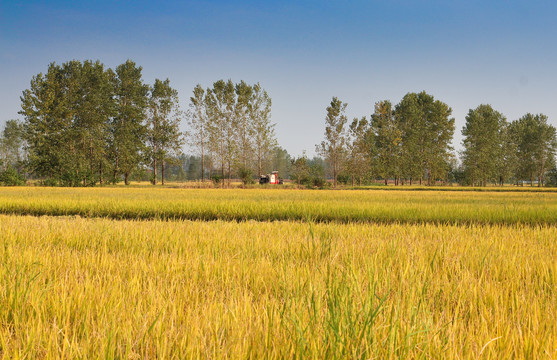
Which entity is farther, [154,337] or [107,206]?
[107,206]

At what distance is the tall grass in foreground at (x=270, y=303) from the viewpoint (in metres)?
1.15

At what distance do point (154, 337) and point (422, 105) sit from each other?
196 ft

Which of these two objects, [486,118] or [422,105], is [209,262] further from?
[486,118]

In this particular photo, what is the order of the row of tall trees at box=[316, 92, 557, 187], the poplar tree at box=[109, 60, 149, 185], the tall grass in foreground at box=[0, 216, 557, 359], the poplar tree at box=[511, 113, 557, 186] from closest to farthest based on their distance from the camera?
the tall grass in foreground at box=[0, 216, 557, 359]
the poplar tree at box=[109, 60, 149, 185]
the row of tall trees at box=[316, 92, 557, 187]
the poplar tree at box=[511, 113, 557, 186]

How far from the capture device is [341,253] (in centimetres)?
301

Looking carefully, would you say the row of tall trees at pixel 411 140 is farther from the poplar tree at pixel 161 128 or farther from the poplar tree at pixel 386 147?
the poplar tree at pixel 161 128

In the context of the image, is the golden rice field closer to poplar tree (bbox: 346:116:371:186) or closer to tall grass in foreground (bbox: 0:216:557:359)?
tall grass in foreground (bbox: 0:216:557:359)

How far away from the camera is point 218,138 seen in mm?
40781

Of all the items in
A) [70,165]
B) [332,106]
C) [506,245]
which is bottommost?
[506,245]

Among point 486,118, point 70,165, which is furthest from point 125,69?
point 486,118

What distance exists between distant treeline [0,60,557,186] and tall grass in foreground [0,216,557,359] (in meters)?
28.4

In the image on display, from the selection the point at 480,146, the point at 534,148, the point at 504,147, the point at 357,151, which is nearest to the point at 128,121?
the point at 357,151

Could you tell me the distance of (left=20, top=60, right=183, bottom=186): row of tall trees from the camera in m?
32.6

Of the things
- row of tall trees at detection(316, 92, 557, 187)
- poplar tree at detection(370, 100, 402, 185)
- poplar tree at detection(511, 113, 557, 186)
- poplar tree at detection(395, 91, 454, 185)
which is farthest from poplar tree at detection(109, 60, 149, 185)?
poplar tree at detection(511, 113, 557, 186)
